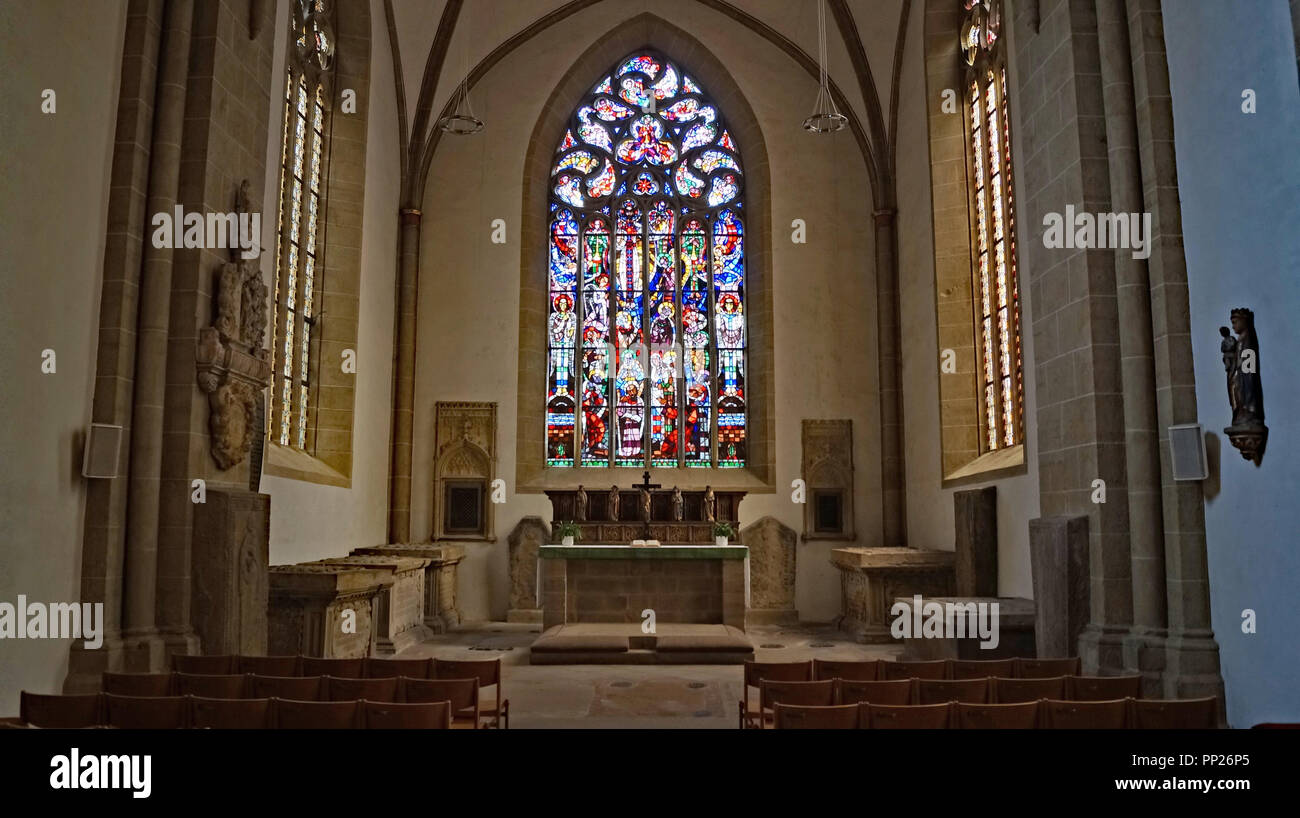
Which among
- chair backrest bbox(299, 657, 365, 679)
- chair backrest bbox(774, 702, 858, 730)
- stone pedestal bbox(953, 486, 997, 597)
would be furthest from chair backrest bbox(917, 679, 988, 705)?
stone pedestal bbox(953, 486, 997, 597)

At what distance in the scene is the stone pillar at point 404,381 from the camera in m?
14.7

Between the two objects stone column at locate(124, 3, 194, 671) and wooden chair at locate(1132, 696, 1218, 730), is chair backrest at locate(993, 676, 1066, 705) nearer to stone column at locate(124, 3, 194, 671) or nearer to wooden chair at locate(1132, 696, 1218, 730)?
wooden chair at locate(1132, 696, 1218, 730)

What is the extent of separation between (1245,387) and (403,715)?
562 cm

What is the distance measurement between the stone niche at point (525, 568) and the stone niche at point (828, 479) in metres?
4.13

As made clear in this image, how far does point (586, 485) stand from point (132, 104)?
29.1 feet

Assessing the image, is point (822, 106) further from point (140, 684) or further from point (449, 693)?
point (140, 684)

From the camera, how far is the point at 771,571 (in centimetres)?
1488

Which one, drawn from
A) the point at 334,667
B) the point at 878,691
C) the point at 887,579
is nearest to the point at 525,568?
the point at 887,579

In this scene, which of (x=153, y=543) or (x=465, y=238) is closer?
(x=153, y=543)

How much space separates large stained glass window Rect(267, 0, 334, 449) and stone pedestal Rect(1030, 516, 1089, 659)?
27.1 ft

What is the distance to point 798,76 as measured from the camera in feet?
52.6

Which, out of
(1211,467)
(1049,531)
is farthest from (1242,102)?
(1049,531)
